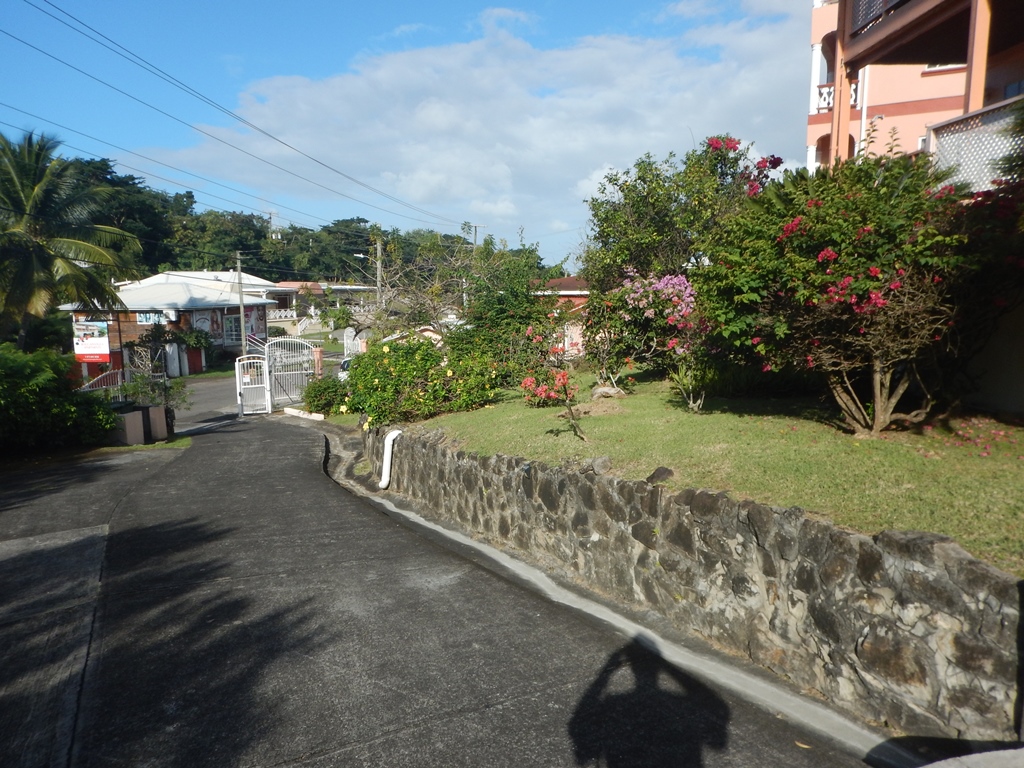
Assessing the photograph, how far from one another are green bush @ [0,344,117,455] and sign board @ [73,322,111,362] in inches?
472

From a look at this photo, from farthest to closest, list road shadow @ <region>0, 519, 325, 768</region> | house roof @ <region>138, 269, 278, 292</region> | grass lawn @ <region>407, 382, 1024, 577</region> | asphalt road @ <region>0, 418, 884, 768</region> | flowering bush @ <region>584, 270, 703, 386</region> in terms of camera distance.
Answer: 1. house roof @ <region>138, 269, 278, 292</region>
2. flowering bush @ <region>584, 270, 703, 386</region>
3. grass lawn @ <region>407, 382, 1024, 577</region>
4. road shadow @ <region>0, 519, 325, 768</region>
5. asphalt road @ <region>0, 418, 884, 768</region>

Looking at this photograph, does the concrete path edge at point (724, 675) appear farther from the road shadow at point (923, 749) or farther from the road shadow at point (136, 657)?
the road shadow at point (136, 657)

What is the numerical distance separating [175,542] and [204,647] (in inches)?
136

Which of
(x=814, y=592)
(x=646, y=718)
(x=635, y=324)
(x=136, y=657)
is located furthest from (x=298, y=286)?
(x=814, y=592)

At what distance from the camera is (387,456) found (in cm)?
1258

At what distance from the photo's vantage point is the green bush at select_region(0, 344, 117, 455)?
47.9 ft

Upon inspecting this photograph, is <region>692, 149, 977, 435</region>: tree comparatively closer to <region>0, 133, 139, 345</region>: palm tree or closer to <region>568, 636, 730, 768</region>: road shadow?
<region>568, 636, 730, 768</region>: road shadow

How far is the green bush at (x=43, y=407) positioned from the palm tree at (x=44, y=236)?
1326cm

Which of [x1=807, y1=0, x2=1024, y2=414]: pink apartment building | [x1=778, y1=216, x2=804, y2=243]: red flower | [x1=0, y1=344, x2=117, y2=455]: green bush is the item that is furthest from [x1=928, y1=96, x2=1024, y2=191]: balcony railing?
[x1=0, y1=344, x2=117, y2=455]: green bush

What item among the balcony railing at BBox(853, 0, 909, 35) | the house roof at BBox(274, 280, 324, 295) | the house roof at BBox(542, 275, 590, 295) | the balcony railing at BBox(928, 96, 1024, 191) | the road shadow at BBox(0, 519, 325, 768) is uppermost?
the balcony railing at BBox(853, 0, 909, 35)

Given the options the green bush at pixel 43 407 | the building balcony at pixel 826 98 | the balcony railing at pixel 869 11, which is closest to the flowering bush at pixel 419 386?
the green bush at pixel 43 407

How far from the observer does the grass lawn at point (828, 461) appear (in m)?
4.91

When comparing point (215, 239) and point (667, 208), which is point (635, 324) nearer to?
point (667, 208)

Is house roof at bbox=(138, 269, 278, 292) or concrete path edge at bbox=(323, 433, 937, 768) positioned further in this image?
house roof at bbox=(138, 269, 278, 292)
